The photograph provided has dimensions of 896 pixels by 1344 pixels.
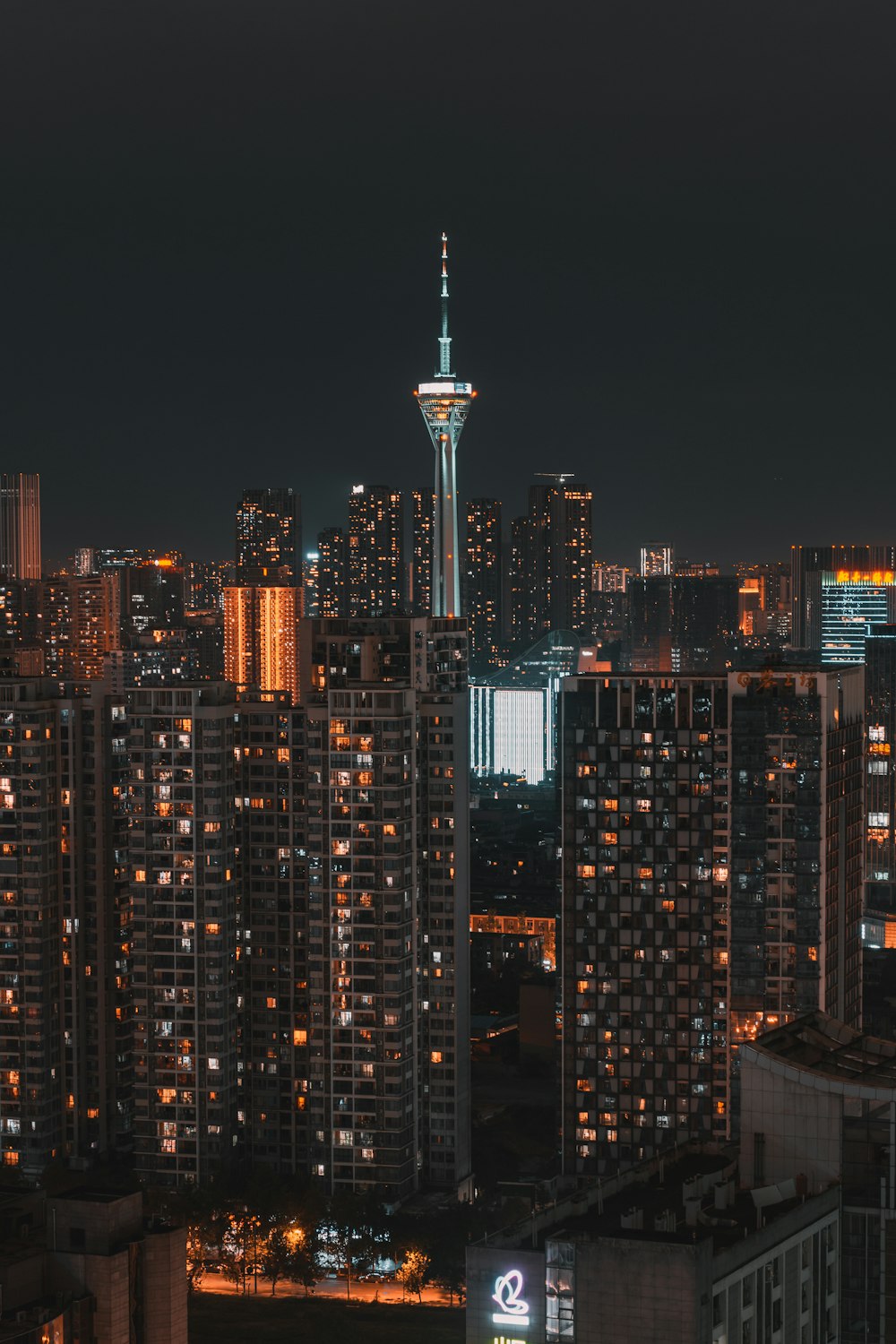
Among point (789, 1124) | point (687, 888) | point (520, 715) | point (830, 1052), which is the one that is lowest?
point (789, 1124)

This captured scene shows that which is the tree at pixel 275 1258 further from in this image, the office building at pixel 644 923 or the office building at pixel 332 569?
the office building at pixel 332 569

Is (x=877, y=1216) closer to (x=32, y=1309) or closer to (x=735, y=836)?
(x=32, y=1309)

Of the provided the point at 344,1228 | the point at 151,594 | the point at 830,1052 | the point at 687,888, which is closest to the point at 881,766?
the point at 687,888

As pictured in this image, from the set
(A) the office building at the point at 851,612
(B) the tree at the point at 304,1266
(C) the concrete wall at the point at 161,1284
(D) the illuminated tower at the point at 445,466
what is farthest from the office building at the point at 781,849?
(A) the office building at the point at 851,612

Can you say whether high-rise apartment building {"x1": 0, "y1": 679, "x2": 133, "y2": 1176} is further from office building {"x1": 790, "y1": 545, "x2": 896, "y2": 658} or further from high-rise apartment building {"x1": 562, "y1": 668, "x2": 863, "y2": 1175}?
office building {"x1": 790, "y1": 545, "x2": 896, "y2": 658}

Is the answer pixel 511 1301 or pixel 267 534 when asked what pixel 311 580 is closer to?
pixel 267 534

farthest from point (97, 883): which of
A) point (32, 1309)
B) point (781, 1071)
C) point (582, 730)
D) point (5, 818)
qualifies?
point (781, 1071)

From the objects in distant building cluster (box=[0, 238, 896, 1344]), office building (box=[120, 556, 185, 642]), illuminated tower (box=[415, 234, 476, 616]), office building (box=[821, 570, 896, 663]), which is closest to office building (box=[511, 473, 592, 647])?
office building (box=[120, 556, 185, 642])
